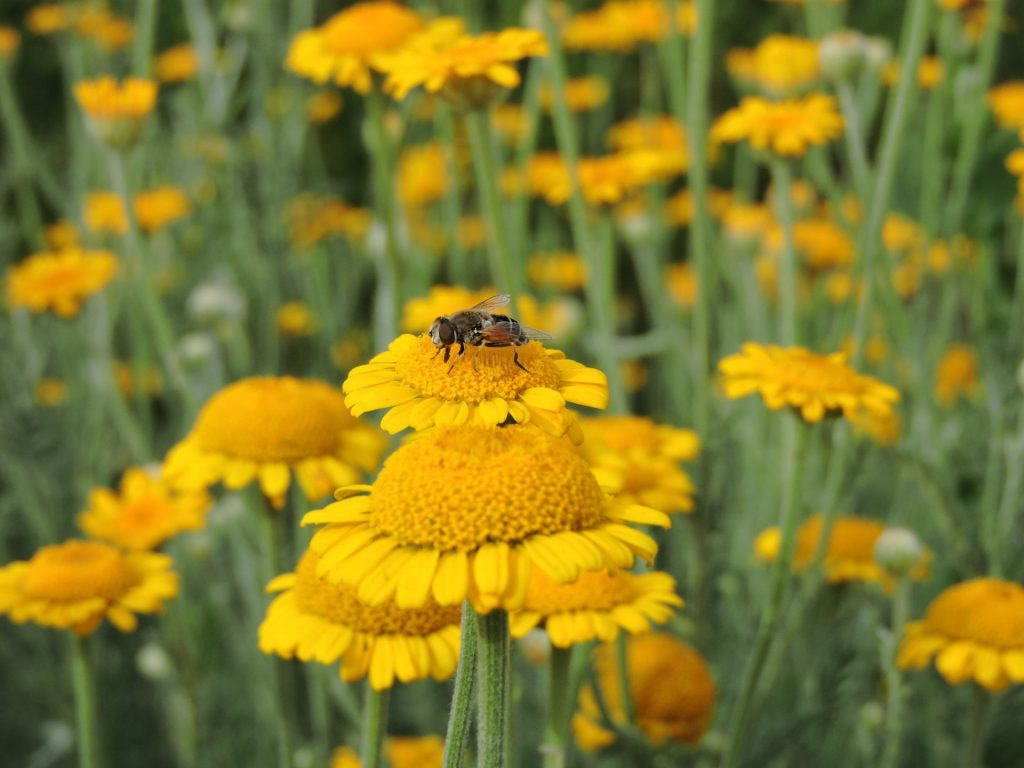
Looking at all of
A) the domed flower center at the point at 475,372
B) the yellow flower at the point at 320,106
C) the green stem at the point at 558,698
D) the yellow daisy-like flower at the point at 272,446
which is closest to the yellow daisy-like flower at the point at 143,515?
the yellow daisy-like flower at the point at 272,446

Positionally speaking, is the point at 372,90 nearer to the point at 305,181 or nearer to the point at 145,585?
the point at 145,585

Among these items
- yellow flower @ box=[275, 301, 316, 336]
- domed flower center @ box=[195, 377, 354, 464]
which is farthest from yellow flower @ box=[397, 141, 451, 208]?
domed flower center @ box=[195, 377, 354, 464]

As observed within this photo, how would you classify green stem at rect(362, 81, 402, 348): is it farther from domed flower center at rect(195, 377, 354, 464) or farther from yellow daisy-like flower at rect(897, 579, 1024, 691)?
yellow daisy-like flower at rect(897, 579, 1024, 691)

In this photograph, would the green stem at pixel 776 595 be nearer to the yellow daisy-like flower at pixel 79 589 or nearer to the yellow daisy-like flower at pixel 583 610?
the yellow daisy-like flower at pixel 583 610

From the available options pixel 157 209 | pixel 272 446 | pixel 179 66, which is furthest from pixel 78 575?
pixel 179 66

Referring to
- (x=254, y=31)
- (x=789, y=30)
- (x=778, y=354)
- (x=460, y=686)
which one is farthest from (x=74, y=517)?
Result: (x=789, y=30)

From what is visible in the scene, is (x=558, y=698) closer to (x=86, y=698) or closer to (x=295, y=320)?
(x=86, y=698)
